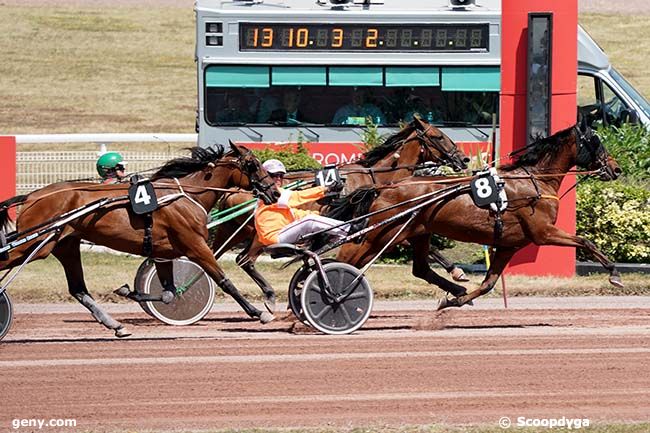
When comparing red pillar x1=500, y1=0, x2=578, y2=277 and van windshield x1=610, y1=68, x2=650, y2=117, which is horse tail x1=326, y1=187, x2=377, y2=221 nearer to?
red pillar x1=500, y1=0, x2=578, y2=277

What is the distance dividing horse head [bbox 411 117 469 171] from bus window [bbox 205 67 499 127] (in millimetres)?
6227

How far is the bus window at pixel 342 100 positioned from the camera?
19.8 metres

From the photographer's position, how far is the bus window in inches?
780

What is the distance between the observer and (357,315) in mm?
11797

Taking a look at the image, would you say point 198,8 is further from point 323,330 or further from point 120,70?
point 120,70

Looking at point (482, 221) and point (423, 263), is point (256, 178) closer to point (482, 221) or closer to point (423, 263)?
point (423, 263)

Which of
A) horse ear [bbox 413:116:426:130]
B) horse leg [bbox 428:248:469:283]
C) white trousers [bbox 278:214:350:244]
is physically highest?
horse ear [bbox 413:116:426:130]

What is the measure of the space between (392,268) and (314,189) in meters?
4.94

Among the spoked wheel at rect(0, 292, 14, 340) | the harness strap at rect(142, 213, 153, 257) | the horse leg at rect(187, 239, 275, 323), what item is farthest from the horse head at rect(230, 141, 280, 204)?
the spoked wheel at rect(0, 292, 14, 340)

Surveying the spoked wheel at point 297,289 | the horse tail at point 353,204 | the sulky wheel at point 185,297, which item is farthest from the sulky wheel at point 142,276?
the horse tail at point 353,204

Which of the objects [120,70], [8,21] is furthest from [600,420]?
[8,21]

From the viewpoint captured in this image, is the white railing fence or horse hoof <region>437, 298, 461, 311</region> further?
the white railing fence

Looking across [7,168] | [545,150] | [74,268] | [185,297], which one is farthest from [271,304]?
[7,168]

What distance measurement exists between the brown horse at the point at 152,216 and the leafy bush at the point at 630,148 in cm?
767
